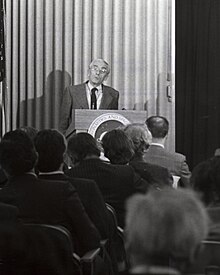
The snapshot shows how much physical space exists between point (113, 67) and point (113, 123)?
4.21 ft

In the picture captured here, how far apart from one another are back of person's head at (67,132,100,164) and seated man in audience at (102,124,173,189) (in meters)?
0.05

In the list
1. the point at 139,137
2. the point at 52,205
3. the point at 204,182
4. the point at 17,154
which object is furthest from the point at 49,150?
the point at 204,182

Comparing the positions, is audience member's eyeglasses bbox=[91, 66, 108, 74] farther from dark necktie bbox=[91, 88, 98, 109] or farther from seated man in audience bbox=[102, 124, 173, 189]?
seated man in audience bbox=[102, 124, 173, 189]

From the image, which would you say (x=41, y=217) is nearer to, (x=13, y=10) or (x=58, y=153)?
(x=58, y=153)

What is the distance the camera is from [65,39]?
13.0ft

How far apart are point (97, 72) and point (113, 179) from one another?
1400 mm

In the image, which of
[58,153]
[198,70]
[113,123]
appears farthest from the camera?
[198,70]

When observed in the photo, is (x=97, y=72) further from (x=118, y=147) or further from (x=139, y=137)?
(x=118, y=147)

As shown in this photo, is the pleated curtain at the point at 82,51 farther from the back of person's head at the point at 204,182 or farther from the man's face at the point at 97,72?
the back of person's head at the point at 204,182

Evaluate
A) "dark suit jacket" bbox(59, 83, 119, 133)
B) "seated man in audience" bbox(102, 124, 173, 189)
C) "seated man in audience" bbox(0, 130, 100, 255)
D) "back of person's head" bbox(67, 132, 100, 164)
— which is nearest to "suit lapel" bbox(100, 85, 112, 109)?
"dark suit jacket" bbox(59, 83, 119, 133)

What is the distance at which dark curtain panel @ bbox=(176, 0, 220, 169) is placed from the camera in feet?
12.2

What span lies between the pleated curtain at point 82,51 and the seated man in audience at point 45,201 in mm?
1965

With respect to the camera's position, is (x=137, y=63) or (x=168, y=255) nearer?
(x=168, y=255)

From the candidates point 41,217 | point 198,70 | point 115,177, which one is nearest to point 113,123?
point 115,177
